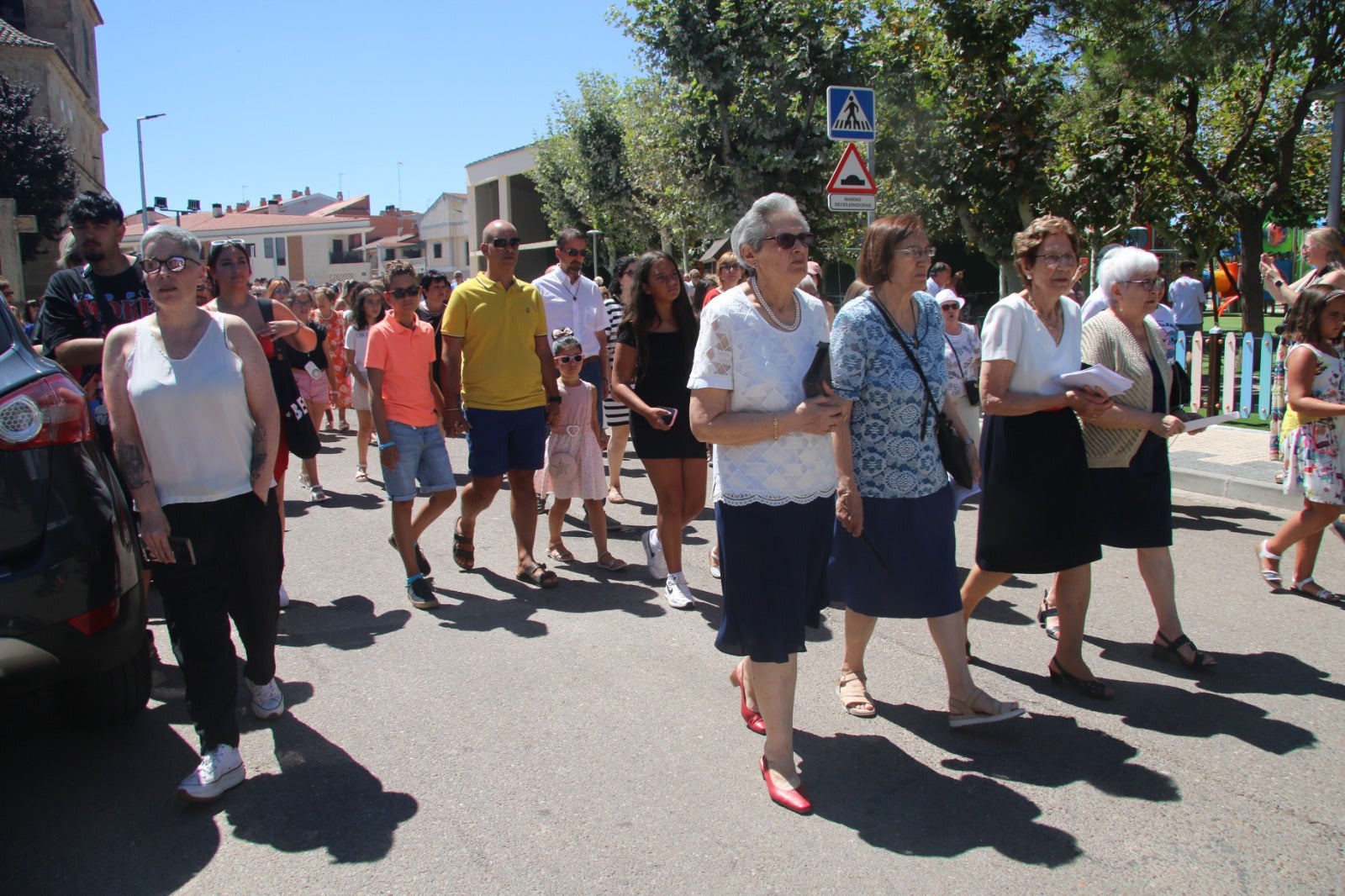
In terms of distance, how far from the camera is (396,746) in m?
3.80

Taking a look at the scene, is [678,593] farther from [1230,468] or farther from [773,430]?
[1230,468]

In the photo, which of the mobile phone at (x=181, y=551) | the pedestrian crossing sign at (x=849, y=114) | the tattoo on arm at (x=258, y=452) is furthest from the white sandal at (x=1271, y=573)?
the pedestrian crossing sign at (x=849, y=114)

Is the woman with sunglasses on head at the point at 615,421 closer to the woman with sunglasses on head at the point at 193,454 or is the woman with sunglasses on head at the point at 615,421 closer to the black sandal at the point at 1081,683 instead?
the black sandal at the point at 1081,683

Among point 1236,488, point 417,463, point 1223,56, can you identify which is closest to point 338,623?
point 417,463

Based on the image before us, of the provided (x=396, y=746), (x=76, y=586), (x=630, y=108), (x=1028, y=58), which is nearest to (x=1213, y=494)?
(x=396, y=746)

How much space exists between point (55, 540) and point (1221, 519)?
7.42 meters

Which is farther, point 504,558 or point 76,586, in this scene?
point 504,558

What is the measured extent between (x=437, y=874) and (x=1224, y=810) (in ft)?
8.17

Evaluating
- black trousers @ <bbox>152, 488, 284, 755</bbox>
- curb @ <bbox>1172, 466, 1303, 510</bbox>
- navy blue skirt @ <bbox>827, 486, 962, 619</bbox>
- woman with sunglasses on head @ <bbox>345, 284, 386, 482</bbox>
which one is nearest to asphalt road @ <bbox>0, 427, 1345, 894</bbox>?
black trousers @ <bbox>152, 488, 284, 755</bbox>

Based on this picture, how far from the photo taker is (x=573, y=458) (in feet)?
20.8

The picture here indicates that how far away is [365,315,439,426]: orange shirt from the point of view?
18.4 feet

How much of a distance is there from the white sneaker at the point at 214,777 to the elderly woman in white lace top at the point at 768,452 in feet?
5.85

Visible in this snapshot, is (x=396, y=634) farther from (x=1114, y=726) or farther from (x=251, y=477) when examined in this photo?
(x=1114, y=726)

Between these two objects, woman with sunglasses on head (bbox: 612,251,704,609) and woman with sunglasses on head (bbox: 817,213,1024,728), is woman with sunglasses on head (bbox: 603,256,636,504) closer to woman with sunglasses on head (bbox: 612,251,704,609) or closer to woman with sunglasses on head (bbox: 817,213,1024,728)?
woman with sunglasses on head (bbox: 612,251,704,609)
